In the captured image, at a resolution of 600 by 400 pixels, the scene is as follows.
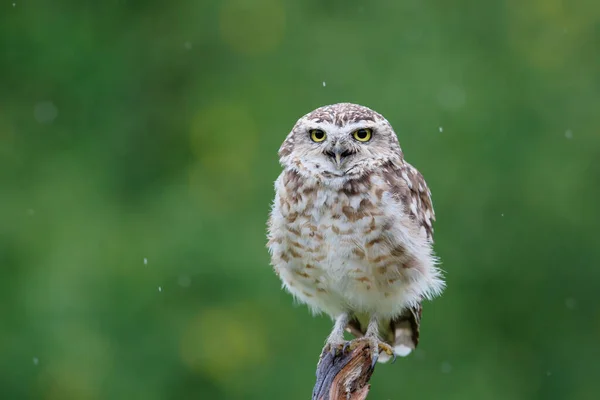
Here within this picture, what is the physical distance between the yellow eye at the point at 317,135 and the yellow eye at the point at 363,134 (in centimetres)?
14

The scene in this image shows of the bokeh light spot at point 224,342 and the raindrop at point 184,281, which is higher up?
the raindrop at point 184,281

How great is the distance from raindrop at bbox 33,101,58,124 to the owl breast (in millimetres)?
5166

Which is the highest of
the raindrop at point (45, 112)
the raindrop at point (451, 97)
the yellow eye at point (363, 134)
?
the raindrop at point (45, 112)

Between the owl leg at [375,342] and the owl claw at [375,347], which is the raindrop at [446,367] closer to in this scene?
the owl leg at [375,342]

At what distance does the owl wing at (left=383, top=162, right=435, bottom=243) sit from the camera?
4773 mm

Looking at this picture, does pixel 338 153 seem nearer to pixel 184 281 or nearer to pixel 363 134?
pixel 363 134

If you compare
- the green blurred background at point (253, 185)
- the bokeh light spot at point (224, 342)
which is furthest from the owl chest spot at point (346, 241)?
the bokeh light spot at point (224, 342)

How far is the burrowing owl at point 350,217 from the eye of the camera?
4652 mm

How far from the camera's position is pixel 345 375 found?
441cm

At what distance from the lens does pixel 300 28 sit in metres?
9.36

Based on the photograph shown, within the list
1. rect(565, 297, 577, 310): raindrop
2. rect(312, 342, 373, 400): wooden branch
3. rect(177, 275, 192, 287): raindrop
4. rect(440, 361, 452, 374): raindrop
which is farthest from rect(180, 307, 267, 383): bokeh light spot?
rect(312, 342, 373, 400): wooden branch

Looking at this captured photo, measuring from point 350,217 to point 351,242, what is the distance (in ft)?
0.35

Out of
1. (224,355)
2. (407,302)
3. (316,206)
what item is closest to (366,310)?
(407,302)

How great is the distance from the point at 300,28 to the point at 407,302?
15.9 feet
